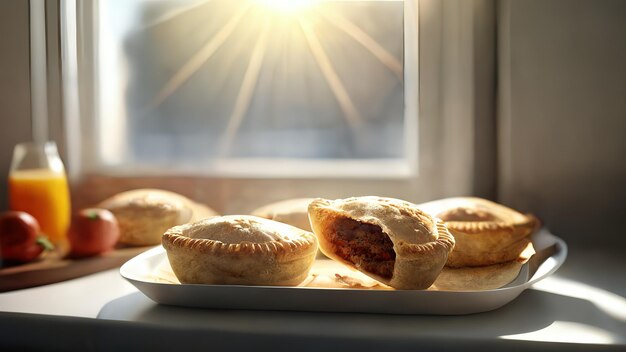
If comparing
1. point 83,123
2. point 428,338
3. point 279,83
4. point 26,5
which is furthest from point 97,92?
point 428,338

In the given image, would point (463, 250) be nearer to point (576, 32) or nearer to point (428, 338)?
point (428, 338)

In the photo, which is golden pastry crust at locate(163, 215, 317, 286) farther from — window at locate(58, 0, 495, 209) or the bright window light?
the bright window light

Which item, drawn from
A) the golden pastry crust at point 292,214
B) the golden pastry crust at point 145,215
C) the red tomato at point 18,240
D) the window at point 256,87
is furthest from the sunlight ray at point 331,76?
the red tomato at point 18,240

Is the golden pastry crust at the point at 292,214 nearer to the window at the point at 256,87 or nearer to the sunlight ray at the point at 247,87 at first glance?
the window at the point at 256,87

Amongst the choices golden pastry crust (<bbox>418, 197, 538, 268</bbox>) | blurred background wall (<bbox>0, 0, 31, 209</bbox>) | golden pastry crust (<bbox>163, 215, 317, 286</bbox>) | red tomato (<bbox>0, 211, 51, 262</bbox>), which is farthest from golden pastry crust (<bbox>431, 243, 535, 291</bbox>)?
blurred background wall (<bbox>0, 0, 31, 209</bbox>)

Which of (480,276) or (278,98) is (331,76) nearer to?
(278,98)
